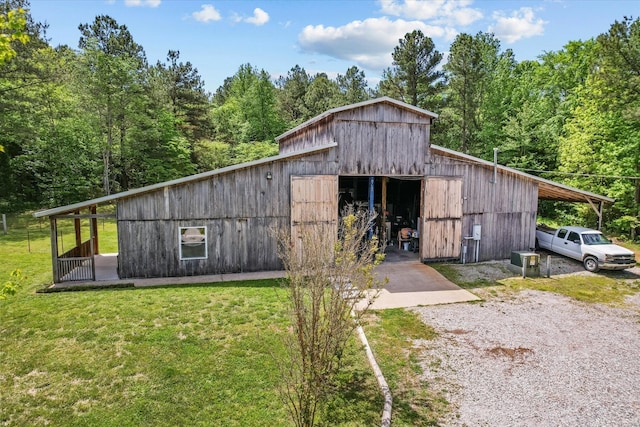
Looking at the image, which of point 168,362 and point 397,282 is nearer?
point 168,362

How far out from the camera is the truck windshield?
16156mm

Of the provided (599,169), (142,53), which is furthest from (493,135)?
(142,53)

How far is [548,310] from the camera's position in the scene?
11227mm

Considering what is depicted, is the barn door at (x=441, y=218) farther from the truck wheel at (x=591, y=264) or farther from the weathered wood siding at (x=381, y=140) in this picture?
the truck wheel at (x=591, y=264)

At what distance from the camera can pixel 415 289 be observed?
12953 millimetres

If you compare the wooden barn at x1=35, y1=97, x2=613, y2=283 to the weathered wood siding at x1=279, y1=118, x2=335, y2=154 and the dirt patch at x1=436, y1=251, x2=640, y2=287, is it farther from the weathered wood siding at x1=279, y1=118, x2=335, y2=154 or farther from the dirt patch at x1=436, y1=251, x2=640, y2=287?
the dirt patch at x1=436, y1=251, x2=640, y2=287

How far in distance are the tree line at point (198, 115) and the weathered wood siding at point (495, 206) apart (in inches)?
306

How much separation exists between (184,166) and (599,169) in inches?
1218

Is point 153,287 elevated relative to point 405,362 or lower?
elevated

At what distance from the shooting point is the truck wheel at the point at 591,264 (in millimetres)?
15352

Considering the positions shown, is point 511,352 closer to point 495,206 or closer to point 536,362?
point 536,362

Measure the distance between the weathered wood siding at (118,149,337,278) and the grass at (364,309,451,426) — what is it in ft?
17.4

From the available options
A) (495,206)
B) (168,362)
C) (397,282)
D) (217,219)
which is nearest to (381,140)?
(397,282)

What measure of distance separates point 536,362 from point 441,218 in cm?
865
